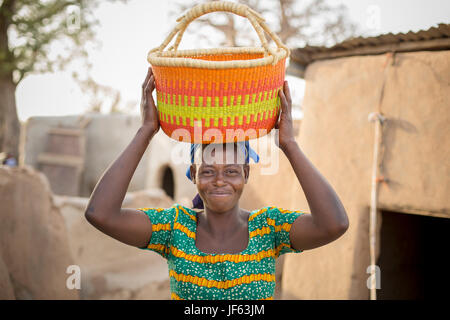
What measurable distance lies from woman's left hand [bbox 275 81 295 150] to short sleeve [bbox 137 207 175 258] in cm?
60

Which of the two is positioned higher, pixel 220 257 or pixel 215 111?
pixel 215 111

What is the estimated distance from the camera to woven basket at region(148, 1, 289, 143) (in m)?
1.56

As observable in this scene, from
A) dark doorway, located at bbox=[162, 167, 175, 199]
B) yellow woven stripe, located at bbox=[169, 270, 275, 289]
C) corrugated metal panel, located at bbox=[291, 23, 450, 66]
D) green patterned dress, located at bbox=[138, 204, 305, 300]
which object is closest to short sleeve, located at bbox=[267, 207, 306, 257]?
green patterned dress, located at bbox=[138, 204, 305, 300]

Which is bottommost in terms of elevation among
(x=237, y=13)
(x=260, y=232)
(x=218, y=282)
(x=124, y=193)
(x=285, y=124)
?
(x=218, y=282)

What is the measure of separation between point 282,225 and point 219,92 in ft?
2.14

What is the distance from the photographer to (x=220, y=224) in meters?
1.88

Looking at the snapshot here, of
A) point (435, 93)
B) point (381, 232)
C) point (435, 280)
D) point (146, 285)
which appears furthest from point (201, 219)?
point (435, 280)

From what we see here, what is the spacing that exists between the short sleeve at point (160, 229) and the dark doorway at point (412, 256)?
2828 mm

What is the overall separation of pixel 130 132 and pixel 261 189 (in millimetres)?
9071

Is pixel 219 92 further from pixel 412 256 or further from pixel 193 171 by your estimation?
pixel 412 256

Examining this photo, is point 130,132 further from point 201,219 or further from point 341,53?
point 201,219

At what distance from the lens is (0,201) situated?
369cm

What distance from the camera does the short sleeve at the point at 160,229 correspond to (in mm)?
1771

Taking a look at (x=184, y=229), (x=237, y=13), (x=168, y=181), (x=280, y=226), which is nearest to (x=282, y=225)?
(x=280, y=226)
